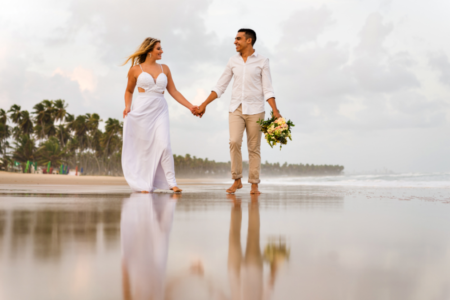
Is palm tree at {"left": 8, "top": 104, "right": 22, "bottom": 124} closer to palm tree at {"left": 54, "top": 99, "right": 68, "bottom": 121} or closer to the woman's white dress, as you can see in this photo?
palm tree at {"left": 54, "top": 99, "right": 68, "bottom": 121}

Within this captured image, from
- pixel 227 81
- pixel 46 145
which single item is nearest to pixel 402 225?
pixel 227 81

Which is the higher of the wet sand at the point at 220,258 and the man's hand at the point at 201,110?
the man's hand at the point at 201,110

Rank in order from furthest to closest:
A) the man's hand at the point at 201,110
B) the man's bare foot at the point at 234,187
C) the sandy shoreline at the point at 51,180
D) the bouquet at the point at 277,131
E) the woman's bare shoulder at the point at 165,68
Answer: the sandy shoreline at the point at 51,180
the woman's bare shoulder at the point at 165,68
the man's hand at the point at 201,110
the man's bare foot at the point at 234,187
the bouquet at the point at 277,131

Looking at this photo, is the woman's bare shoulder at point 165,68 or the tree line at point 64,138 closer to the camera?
the woman's bare shoulder at point 165,68

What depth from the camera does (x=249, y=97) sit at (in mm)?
6402

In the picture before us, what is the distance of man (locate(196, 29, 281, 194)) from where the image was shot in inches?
252

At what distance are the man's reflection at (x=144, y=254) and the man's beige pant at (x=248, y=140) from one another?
3421 millimetres

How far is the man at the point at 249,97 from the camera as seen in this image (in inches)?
252

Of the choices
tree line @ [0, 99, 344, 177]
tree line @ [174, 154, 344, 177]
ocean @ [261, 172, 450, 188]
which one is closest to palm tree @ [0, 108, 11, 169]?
tree line @ [0, 99, 344, 177]

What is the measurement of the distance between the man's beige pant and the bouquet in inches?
14.6

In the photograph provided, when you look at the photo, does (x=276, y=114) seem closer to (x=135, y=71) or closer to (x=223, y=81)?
(x=223, y=81)

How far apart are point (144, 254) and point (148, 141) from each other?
17.9ft

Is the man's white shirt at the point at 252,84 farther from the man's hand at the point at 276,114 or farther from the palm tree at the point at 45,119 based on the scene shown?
the palm tree at the point at 45,119

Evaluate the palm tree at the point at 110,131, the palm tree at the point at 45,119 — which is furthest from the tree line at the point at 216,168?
the palm tree at the point at 45,119
